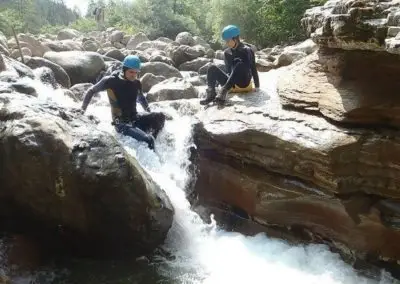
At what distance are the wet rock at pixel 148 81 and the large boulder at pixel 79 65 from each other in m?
1.63

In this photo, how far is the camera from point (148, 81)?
11.8 meters

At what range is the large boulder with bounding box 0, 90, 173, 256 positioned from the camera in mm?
4703

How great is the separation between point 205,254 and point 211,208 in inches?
44.5

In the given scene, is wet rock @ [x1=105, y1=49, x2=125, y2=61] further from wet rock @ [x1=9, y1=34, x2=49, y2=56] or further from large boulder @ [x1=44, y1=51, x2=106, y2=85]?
large boulder @ [x1=44, y1=51, x2=106, y2=85]

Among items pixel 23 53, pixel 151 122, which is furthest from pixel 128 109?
pixel 23 53

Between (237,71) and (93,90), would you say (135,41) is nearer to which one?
(237,71)

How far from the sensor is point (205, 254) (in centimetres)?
559

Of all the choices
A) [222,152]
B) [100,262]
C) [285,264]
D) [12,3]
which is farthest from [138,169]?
[12,3]

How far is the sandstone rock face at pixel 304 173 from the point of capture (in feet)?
16.8

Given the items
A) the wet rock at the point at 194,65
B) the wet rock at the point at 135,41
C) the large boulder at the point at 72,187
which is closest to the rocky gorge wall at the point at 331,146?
the large boulder at the point at 72,187

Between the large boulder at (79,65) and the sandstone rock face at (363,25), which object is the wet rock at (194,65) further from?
the sandstone rock face at (363,25)

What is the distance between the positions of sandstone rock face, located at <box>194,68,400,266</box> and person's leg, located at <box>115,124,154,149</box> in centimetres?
91

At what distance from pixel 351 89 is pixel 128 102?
12.0 feet

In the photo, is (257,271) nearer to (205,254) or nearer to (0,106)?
(205,254)
